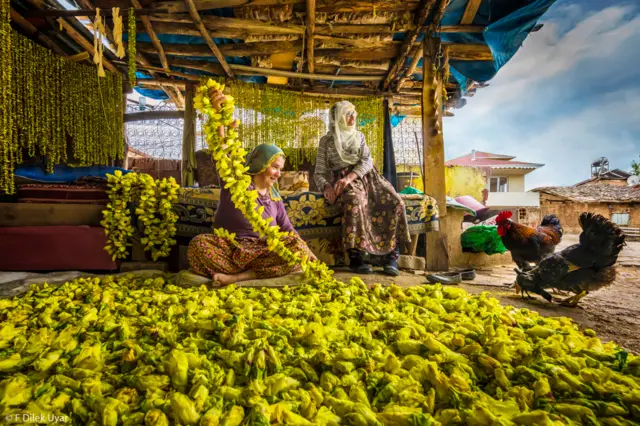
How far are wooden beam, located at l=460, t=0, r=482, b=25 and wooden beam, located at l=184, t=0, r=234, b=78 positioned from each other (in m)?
3.13

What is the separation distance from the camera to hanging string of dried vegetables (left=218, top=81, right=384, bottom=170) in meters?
5.97

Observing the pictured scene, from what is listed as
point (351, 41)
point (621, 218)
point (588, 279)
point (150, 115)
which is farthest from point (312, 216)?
point (621, 218)

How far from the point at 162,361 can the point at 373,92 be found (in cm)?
590

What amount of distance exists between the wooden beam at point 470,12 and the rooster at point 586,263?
272cm

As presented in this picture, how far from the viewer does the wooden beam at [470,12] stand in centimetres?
380

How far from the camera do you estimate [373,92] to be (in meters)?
6.21

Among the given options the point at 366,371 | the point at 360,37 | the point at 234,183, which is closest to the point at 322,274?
the point at 234,183

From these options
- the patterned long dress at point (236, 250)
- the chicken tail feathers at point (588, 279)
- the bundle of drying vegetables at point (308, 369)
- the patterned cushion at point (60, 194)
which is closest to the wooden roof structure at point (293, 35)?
the patterned cushion at point (60, 194)

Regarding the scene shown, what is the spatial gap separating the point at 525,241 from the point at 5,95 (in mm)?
5763

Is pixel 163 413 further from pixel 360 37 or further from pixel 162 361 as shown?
pixel 360 37

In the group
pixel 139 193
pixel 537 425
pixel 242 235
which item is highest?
pixel 139 193

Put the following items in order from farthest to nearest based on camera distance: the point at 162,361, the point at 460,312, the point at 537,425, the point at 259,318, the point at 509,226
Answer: the point at 509,226
the point at 460,312
the point at 259,318
the point at 162,361
the point at 537,425

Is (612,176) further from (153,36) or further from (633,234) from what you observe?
(153,36)

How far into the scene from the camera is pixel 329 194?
152 inches
